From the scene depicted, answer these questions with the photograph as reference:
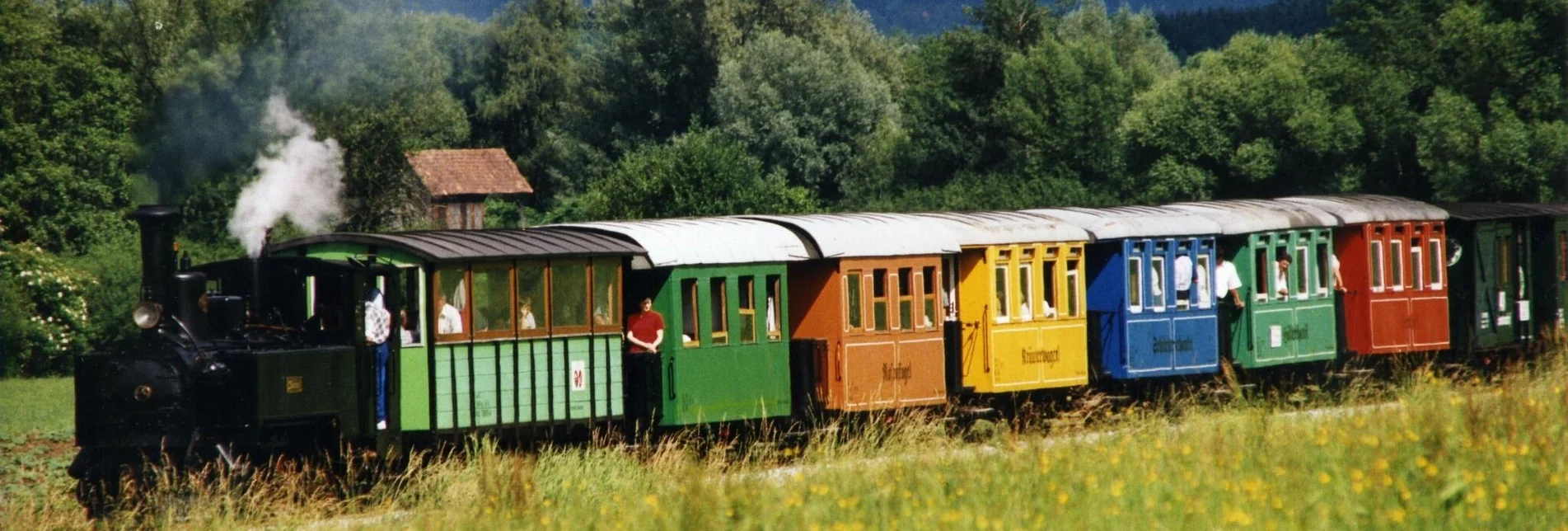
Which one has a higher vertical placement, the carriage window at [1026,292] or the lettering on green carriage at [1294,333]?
the carriage window at [1026,292]

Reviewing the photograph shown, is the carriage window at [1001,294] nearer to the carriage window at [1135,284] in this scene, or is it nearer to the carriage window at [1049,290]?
the carriage window at [1049,290]

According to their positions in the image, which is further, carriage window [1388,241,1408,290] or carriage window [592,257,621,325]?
carriage window [1388,241,1408,290]

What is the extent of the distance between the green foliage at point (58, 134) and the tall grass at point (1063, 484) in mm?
30392

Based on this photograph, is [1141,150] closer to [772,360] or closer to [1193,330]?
[1193,330]

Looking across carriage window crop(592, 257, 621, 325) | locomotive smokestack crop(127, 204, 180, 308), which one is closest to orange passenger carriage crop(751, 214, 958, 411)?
carriage window crop(592, 257, 621, 325)

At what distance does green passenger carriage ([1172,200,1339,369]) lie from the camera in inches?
880

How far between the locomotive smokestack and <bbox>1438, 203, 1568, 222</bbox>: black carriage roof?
1726 cm

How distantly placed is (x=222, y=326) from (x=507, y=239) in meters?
2.90

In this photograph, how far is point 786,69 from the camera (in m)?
64.0

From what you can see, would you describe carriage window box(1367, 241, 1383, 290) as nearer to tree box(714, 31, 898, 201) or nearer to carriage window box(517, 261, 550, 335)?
carriage window box(517, 261, 550, 335)

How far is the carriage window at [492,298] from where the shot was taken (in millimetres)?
15805

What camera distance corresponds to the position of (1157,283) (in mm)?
21391

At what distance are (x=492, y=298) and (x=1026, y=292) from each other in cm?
694

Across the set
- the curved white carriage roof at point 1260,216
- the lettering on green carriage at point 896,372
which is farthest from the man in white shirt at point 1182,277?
the lettering on green carriage at point 896,372
